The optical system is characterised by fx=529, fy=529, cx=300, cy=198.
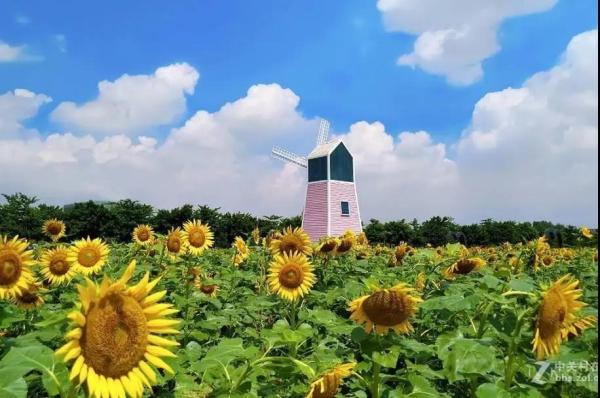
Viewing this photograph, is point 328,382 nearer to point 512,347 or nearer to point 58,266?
point 512,347

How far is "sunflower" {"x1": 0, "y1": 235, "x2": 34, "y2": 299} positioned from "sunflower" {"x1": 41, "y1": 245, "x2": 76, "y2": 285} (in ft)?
5.20

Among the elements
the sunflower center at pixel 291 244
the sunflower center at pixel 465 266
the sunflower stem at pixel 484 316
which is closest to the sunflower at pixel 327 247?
the sunflower center at pixel 291 244

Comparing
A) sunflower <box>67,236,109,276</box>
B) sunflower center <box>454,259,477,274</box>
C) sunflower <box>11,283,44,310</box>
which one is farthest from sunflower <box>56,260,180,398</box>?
sunflower <box>67,236,109,276</box>

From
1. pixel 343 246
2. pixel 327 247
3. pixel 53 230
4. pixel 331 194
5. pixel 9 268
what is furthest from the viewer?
pixel 331 194

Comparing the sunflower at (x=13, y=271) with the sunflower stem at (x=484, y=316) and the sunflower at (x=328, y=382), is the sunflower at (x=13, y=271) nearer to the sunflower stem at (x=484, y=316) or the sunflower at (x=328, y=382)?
the sunflower at (x=328, y=382)

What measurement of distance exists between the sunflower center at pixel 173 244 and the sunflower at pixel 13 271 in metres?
2.38

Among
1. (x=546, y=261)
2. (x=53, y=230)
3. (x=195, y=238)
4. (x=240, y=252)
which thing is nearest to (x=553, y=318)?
(x=195, y=238)

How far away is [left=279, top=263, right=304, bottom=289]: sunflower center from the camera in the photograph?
14.1ft

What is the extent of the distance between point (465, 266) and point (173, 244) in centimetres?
331

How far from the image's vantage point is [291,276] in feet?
14.1

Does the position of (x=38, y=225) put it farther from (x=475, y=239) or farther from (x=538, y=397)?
(x=475, y=239)

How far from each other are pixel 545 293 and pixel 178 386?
162 cm

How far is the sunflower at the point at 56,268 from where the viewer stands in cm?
521

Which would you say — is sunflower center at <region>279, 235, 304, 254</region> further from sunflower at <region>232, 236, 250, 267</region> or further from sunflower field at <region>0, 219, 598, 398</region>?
sunflower at <region>232, 236, 250, 267</region>
